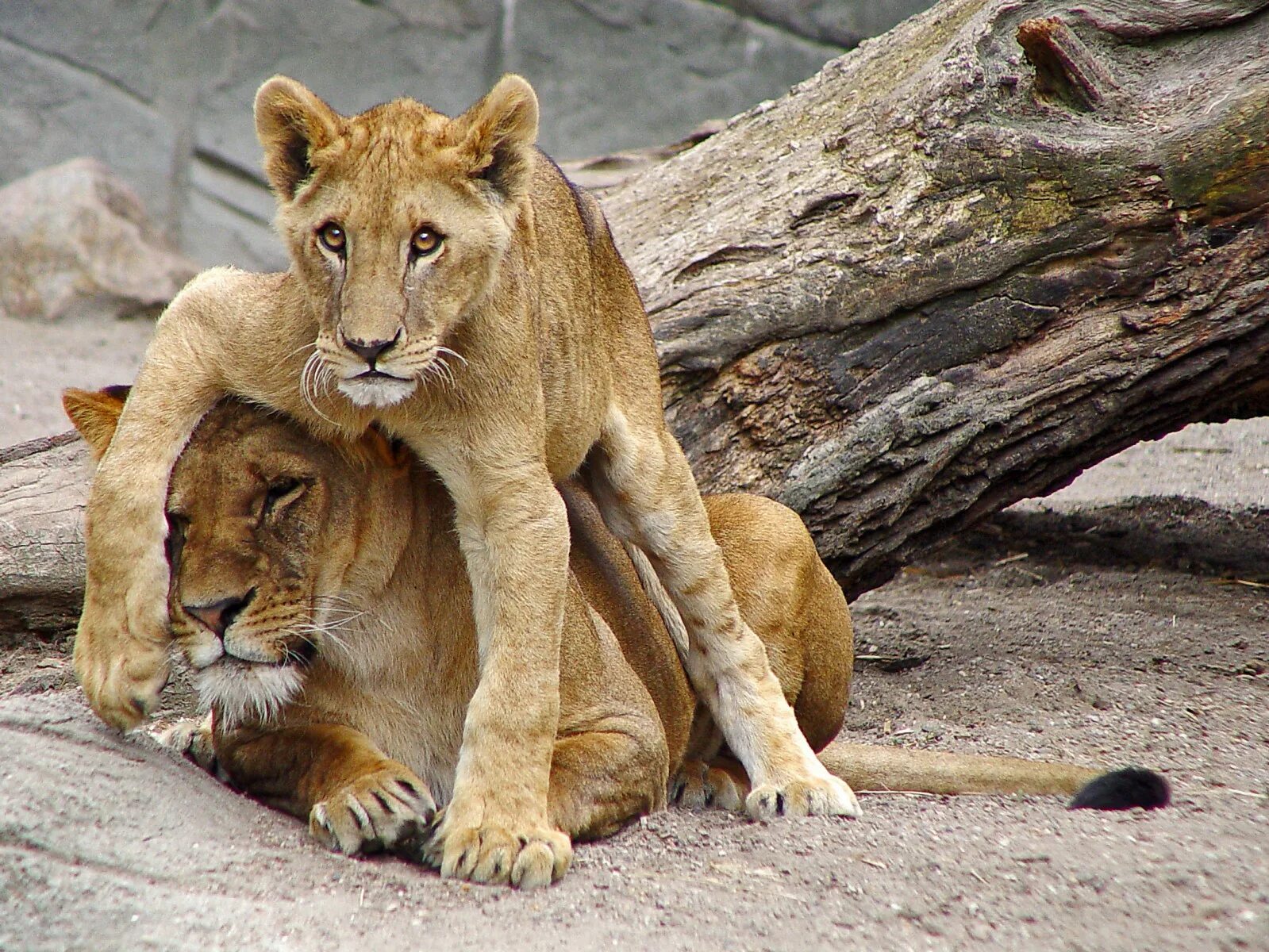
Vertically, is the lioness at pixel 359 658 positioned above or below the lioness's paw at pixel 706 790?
above

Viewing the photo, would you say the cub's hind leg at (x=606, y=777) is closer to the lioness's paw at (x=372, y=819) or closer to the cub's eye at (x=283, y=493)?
the lioness's paw at (x=372, y=819)

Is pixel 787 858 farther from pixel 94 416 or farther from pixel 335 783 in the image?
pixel 94 416

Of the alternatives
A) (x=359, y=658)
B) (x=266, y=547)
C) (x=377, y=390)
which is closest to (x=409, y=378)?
(x=377, y=390)

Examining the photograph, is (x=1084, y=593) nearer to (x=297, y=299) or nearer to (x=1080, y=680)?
(x=1080, y=680)

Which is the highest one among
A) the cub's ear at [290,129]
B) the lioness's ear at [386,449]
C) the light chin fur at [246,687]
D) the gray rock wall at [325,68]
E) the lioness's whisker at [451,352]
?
the gray rock wall at [325,68]

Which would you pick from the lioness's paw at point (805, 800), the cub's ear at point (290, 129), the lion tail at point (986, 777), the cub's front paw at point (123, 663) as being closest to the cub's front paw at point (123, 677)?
the cub's front paw at point (123, 663)

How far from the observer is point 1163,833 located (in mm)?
3293

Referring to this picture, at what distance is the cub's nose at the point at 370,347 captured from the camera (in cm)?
289

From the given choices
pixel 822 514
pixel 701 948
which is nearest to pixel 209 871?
pixel 701 948

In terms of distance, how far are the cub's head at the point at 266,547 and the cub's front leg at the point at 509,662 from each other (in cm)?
32

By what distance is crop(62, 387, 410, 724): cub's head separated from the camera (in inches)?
131

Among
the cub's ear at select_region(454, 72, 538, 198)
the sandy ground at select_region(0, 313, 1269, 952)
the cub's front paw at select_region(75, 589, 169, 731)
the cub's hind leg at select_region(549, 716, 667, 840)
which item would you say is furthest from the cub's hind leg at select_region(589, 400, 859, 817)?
the cub's front paw at select_region(75, 589, 169, 731)

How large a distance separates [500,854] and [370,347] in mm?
1168

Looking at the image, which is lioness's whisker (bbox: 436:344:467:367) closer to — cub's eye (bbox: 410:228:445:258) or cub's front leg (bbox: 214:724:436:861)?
cub's eye (bbox: 410:228:445:258)
